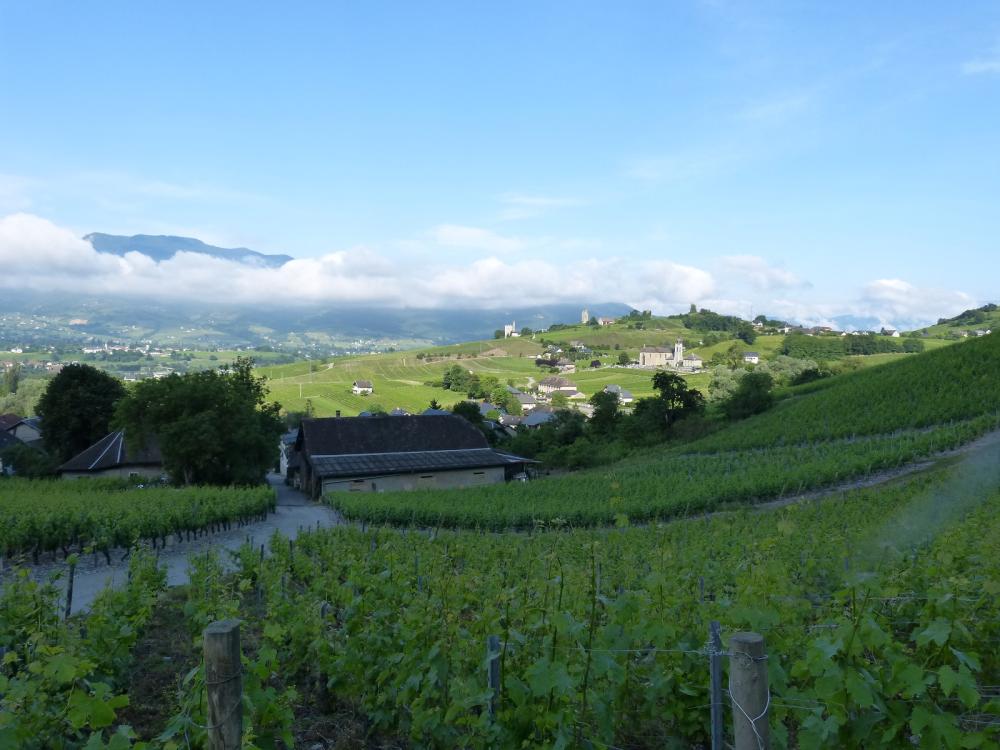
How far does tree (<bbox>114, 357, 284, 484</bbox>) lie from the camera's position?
31156 mm

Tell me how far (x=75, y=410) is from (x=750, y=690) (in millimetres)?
50979

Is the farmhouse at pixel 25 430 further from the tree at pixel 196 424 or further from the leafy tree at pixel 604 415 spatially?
the leafy tree at pixel 604 415

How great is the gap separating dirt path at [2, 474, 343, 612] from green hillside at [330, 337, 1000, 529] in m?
1.99

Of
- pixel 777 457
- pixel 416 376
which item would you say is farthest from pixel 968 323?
pixel 777 457

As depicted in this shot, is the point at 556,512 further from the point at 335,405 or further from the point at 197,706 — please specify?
the point at 335,405

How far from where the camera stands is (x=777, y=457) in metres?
33.4

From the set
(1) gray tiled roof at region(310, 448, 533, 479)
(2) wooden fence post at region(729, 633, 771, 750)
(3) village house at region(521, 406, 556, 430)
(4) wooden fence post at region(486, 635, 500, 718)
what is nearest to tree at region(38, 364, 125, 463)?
(1) gray tiled roof at region(310, 448, 533, 479)

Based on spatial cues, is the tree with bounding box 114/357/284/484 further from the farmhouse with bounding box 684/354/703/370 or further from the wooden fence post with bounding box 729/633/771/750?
the farmhouse with bounding box 684/354/703/370

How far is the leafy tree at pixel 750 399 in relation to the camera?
173 feet

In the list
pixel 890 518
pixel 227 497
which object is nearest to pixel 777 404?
pixel 890 518

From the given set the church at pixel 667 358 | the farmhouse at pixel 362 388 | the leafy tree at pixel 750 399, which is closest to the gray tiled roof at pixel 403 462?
the leafy tree at pixel 750 399

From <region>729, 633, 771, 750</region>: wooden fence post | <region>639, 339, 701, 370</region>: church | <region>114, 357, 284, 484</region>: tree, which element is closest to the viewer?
<region>729, 633, 771, 750</region>: wooden fence post

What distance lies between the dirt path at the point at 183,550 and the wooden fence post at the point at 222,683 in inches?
179

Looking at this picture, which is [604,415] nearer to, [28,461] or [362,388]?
[28,461]
